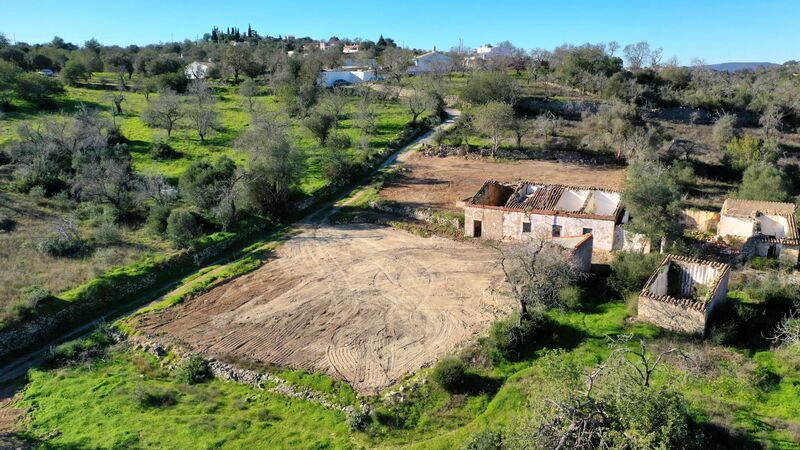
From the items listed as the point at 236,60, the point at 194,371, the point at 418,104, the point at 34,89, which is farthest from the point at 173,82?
the point at 194,371

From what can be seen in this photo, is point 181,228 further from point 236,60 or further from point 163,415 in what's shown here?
point 236,60

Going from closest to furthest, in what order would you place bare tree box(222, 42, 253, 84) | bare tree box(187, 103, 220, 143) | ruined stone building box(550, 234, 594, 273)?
1. ruined stone building box(550, 234, 594, 273)
2. bare tree box(187, 103, 220, 143)
3. bare tree box(222, 42, 253, 84)

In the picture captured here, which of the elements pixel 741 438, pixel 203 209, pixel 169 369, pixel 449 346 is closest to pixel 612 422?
pixel 741 438

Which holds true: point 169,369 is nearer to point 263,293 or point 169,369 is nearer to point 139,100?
point 263,293

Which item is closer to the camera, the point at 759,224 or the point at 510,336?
the point at 510,336

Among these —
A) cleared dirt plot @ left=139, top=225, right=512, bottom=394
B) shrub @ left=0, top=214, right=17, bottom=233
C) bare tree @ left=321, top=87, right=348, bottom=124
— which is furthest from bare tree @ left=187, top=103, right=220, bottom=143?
cleared dirt plot @ left=139, top=225, right=512, bottom=394

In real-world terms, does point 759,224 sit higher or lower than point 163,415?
higher

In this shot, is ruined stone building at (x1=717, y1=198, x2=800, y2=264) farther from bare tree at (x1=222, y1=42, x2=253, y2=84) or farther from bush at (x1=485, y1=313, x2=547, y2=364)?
bare tree at (x1=222, y1=42, x2=253, y2=84)
